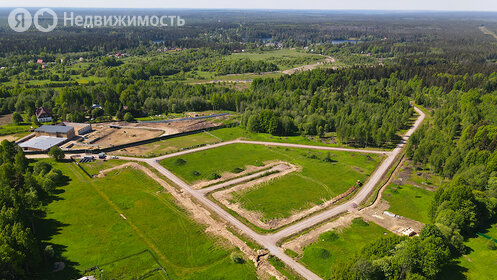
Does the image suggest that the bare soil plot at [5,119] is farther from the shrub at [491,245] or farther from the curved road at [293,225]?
the shrub at [491,245]

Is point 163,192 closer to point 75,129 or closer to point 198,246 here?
point 198,246

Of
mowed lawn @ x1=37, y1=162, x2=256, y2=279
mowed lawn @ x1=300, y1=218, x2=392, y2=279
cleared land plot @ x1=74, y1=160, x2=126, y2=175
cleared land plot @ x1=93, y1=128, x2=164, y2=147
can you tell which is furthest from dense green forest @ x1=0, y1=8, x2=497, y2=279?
cleared land plot @ x1=93, y1=128, x2=164, y2=147

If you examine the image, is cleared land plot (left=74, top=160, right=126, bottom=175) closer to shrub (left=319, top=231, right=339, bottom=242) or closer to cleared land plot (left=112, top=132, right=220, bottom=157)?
cleared land plot (left=112, top=132, right=220, bottom=157)

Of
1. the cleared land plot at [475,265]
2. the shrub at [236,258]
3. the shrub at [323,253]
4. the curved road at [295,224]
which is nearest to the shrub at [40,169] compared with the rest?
the curved road at [295,224]

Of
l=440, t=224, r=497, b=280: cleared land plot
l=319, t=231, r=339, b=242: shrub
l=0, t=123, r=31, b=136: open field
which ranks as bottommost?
l=319, t=231, r=339, b=242: shrub

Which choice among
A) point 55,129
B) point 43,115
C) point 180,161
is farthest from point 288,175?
point 43,115

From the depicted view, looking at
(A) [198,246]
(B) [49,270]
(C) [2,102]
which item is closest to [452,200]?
(A) [198,246]
